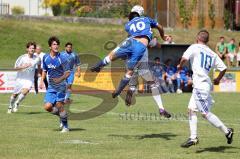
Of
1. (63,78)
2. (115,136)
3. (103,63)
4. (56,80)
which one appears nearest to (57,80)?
(56,80)

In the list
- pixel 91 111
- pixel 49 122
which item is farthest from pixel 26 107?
pixel 49 122

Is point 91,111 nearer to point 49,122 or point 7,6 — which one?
point 49,122

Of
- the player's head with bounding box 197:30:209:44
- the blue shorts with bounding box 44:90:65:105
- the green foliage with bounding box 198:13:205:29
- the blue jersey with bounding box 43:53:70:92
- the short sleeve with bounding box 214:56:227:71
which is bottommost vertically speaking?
the blue shorts with bounding box 44:90:65:105

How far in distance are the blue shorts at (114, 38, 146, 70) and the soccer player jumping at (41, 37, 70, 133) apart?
1.50 m

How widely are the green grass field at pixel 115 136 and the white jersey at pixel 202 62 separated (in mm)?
1254

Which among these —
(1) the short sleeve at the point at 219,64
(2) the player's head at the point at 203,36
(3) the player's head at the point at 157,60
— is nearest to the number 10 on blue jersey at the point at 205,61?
(1) the short sleeve at the point at 219,64

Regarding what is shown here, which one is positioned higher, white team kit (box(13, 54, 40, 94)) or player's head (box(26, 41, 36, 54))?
player's head (box(26, 41, 36, 54))

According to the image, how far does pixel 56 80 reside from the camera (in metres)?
16.4

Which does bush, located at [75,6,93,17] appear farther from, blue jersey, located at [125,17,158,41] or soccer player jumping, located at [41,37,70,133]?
blue jersey, located at [125,17,158,41]

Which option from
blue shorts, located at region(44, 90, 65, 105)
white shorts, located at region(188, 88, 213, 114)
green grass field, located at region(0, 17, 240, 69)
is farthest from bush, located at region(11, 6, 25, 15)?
white shorts, located at region(188, 88, 213, 114)

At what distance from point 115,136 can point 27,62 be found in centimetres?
A: 775

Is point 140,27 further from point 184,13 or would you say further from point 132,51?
point 184,13

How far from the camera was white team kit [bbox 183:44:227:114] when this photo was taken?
13.0 metres

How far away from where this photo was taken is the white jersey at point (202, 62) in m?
13.0
